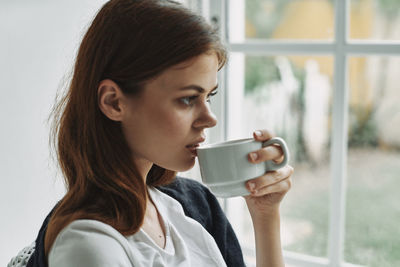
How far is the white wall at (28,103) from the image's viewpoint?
1145 millimetres

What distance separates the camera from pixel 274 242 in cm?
126

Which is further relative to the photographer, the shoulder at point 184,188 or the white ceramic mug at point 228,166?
the shoulder at point 184,188

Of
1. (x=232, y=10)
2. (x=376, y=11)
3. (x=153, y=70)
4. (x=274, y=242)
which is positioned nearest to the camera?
(x=153, y=70)

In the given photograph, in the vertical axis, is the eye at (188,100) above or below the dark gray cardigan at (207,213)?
above

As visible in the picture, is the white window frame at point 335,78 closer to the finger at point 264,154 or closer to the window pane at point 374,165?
the window pane at point 374,165

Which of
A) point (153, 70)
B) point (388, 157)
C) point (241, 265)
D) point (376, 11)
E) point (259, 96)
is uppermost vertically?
point (376, 11)

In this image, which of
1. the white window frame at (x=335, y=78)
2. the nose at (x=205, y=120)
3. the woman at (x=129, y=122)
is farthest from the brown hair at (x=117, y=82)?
the white window frame at (x=335, y=78)

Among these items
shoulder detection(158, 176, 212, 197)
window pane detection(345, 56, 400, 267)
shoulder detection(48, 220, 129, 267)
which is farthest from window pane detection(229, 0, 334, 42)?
shoulder detection(48, 220, 129, 267)

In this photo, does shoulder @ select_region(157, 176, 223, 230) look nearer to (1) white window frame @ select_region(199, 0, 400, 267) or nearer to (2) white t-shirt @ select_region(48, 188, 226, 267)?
(2) white t-shirt @ select_region(48, 188, 226, 267)

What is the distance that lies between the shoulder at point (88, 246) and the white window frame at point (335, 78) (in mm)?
745

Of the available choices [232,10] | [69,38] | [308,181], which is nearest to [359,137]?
[308,181]

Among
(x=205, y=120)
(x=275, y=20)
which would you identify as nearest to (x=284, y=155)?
(x=205, y=120)

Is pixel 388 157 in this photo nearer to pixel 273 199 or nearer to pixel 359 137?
pixel 359 137

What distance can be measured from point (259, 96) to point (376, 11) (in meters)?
0.50
